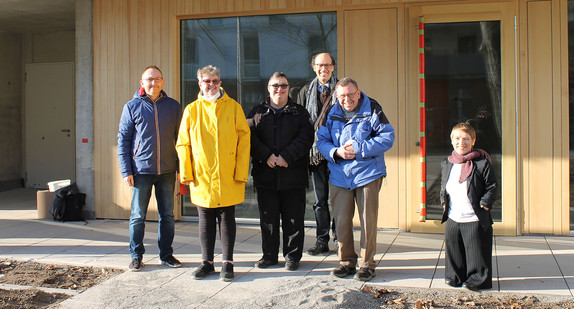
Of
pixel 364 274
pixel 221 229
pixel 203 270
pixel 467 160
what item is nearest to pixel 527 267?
pixel 467 160

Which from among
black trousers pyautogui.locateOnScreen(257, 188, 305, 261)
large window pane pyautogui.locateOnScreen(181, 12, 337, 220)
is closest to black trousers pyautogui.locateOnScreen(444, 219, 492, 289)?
black trousers pyautogui.locateOnScreen(257, 188, 305, 261)

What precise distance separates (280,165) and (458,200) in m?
1.50

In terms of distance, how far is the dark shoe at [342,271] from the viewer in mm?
4621

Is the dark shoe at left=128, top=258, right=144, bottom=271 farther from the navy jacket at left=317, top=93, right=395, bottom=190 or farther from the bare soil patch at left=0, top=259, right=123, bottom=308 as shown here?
the navy jacket at left=317, top=93, right=395, bottom=190

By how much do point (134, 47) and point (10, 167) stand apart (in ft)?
17.3

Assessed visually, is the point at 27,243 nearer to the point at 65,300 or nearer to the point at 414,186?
the point at 65,300

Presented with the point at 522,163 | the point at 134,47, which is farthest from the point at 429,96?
the point at 134,47

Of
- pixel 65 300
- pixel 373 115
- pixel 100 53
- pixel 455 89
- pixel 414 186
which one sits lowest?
pixel 65 300

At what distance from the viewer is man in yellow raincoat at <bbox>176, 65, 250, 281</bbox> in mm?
4574

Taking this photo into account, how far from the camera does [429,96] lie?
6512 millimetres

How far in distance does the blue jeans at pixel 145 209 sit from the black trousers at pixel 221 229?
500 millimetres

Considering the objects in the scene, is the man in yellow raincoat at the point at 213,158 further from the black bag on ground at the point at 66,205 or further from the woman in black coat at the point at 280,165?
the black bag on ground at the point at 66,205

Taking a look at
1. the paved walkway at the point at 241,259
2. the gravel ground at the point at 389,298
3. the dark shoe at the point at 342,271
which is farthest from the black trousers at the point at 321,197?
the gravel ground at the point at 389,298

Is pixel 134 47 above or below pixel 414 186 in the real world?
above
